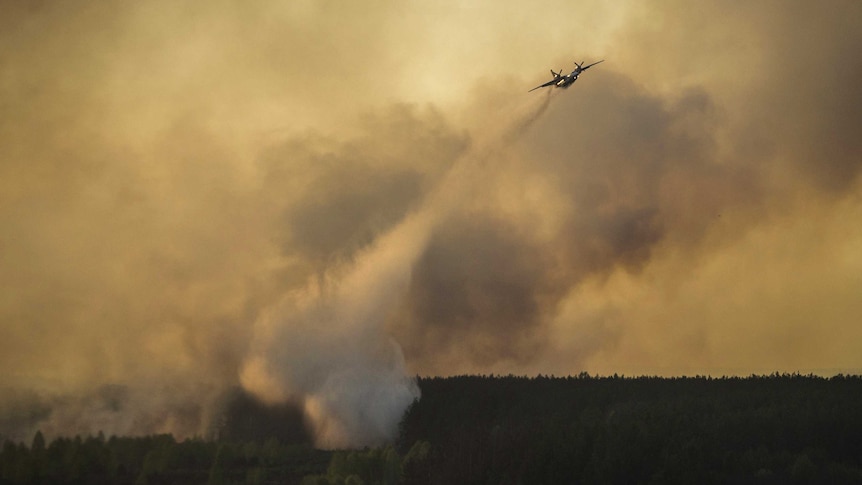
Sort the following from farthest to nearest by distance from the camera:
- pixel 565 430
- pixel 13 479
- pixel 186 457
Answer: pixel 565 430 → pixel 186 457 → pixel 13 479

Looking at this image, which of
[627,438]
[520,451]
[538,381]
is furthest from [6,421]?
[538,381]

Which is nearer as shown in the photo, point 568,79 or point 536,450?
point 536,450

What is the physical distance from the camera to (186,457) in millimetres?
87062

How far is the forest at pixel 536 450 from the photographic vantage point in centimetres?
8256

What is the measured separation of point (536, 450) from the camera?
9000cm

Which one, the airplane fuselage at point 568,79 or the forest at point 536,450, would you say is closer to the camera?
the forest at point 536,450

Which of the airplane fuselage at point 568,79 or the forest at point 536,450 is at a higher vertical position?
the airplane fuselage at point 568,79

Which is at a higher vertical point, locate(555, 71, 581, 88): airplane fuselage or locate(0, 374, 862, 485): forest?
locate(555, 71, 581, 88): airplane fuselage

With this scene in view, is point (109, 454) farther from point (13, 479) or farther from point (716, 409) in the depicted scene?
point (716, 409)

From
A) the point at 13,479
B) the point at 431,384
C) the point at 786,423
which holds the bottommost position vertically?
the point at 13,479

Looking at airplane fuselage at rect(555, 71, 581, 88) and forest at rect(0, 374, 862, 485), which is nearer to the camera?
forest at rect(0, 374, 862, 485)

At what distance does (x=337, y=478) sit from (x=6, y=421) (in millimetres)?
27897

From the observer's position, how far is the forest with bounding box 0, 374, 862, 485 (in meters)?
82.6

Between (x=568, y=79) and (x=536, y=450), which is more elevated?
(x=568, y=79)
